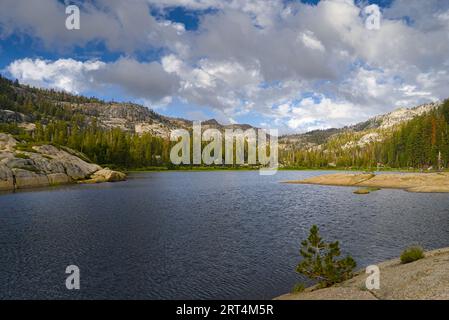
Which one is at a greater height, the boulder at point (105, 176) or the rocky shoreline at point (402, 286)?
the boulder at point (105, 176)

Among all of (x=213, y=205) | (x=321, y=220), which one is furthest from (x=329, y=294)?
(x=213, y=205)

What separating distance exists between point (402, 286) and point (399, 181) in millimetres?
92706

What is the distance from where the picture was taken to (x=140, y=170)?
198 metres

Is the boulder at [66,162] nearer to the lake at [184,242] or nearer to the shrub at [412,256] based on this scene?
the lake at [184,242]

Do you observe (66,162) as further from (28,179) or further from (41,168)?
(28,179)

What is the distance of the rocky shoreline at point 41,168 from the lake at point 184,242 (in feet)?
96.9

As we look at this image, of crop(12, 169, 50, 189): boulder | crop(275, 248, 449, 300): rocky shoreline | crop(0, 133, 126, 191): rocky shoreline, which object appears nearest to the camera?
crop(275, 248, 449, 300): rocky shoreline

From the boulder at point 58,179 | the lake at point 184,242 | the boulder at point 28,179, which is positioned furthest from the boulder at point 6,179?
the lake at point 184,242

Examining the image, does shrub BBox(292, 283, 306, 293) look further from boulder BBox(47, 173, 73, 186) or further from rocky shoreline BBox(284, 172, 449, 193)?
boulder BBox(47, 173, 73, 186)

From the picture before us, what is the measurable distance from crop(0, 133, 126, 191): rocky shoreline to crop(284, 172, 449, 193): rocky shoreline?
78347mm

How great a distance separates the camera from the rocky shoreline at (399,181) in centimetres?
8500

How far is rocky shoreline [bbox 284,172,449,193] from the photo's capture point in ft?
279

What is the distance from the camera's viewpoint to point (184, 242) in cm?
3344

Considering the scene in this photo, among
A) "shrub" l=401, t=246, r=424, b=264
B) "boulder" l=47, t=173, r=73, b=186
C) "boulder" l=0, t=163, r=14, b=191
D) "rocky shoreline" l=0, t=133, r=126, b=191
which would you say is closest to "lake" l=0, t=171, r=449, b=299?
Result: "shrub" l=401, t=246, r=424, b=264
